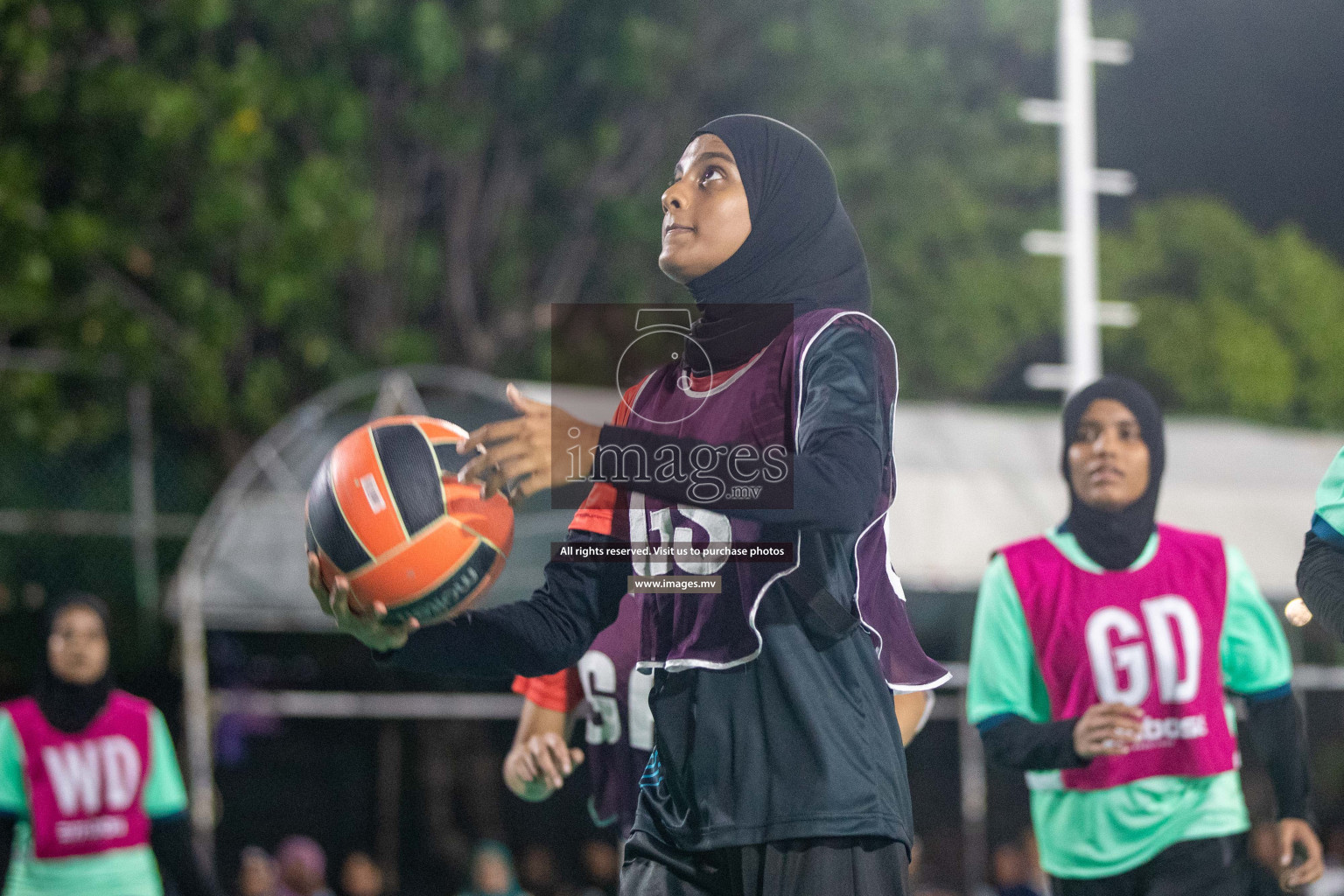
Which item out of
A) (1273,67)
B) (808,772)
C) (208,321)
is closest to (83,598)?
(808,772)

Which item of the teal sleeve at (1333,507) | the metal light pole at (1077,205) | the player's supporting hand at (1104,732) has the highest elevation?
the metal light pole at (1077,205)

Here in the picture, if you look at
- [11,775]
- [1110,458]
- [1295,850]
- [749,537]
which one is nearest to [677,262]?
[749,537]

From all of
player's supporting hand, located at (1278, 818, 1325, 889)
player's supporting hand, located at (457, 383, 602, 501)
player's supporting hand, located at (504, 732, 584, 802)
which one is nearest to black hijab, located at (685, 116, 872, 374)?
player's supporting hand, located at (457, 383, 602, 501)

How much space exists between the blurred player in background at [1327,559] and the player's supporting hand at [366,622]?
1797 millimetres

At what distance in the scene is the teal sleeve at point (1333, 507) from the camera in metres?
3.15

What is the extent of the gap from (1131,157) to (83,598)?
72.9 ft

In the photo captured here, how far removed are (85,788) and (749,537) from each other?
14.8 feet

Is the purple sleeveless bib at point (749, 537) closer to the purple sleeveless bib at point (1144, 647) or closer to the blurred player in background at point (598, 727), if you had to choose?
the blurred player in background at point (598, 727)

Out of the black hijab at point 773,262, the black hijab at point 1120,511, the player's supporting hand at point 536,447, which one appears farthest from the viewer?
the black hijab at point 1120,511

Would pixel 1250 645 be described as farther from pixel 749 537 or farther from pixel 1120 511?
pixel 749 537

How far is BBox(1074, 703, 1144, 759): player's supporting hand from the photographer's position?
4176mm

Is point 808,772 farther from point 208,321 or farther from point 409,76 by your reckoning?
point 409,76

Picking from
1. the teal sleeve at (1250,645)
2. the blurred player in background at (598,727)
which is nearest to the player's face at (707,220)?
the blurred player in background at (598,727)

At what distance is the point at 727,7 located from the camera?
16141mm
